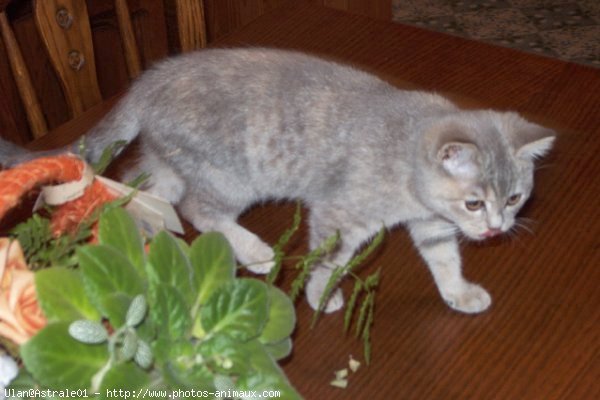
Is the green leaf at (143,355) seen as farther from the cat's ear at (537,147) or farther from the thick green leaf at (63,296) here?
the cat's ear at (537,147)

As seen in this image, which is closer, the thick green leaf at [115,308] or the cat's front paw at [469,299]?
the thick green leaf at [115,308]

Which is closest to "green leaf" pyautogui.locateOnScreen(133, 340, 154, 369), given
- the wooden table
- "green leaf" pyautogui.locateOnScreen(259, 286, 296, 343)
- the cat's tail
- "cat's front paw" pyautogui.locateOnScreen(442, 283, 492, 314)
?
"green leaf" pyautogui.locateOnScreen(259, 286, 296, 343)

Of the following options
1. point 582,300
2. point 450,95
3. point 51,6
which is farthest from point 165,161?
point 582,300

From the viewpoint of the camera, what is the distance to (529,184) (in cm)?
118

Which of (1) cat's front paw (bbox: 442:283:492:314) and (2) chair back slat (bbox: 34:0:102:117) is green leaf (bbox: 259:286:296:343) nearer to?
(1) cat's front paw (bbox: 442:283:492:314)

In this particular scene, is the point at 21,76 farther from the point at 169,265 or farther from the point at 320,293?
A: the point at 169,265

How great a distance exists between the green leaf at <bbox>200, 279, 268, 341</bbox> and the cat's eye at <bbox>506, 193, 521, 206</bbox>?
684mm

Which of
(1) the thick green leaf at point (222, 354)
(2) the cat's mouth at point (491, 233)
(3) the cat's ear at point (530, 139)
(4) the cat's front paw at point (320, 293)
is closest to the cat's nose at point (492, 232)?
(2) the cat's mouth at point (491, 233)

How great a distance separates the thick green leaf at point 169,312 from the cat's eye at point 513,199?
0.74 meters

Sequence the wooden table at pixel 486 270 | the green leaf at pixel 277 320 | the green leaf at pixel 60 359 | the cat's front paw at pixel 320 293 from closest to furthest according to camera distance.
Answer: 1. the green leaf at pixel 60 359
2. the green leaf at pixel 277 320
3. the wooden table at pixel 486 270
4. the cat's front paw at pixel 320 293

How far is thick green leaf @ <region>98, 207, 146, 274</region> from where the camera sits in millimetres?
575

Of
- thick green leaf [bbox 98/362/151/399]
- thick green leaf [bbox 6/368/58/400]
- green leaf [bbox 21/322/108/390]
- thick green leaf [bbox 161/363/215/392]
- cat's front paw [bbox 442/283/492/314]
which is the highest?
green leaf [bbox 21/322/108/390]

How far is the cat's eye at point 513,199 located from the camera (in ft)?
3.87

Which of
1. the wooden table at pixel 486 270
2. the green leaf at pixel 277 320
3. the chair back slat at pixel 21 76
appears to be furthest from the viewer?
the chair back slat at pixel 21 76
